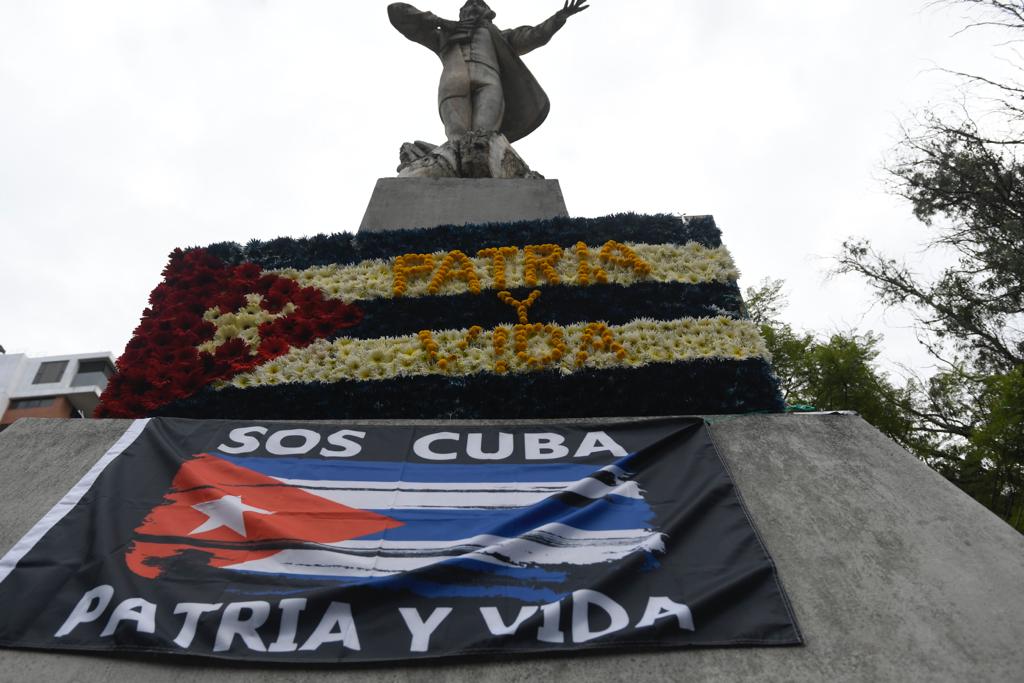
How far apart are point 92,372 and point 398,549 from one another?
41.9 meters

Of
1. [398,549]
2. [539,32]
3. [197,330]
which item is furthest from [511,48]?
[398,549]

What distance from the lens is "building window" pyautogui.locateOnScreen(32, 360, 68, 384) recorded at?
37.1m

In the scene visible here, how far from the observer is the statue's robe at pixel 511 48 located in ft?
24.5

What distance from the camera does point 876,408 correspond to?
32.1ft

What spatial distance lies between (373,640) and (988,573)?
6.83ft

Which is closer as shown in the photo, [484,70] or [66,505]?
[66,505]

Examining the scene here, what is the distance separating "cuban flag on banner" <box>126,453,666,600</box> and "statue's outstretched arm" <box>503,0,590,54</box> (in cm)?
602

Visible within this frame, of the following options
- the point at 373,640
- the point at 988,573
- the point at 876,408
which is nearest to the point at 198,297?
the point at 373,640

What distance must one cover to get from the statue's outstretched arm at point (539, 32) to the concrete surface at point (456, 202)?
276 cm

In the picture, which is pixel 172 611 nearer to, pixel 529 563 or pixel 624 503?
pixel 529 563

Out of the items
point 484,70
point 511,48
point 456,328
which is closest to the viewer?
point 456,328

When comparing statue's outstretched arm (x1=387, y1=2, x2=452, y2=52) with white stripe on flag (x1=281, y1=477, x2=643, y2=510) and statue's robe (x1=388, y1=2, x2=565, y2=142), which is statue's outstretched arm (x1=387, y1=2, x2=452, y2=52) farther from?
white stripe on flag (x1=281, y1=477, x2=643, y2=510)

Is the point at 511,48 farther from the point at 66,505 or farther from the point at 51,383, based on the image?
the point at 51,383

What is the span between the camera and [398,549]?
2518 millimetres
